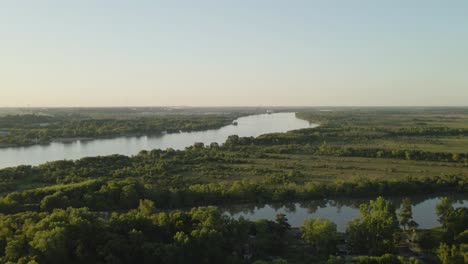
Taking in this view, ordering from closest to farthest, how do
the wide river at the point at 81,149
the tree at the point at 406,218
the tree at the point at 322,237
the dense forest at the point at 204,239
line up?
1. the dense forest at the point at 204,239
2. the tree at the point at 322,237
3. the tree at the point at 406,218
4. the wide river at the point at 81,149

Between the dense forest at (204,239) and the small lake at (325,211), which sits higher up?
the dense forest at (204,239)

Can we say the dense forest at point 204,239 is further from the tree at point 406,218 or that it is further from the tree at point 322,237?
the tree at point 406,218

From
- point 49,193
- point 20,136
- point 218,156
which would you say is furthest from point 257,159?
point 20,136

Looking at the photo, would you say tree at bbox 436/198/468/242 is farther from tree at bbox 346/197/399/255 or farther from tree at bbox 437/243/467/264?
tree at bbox 346/197/399/255

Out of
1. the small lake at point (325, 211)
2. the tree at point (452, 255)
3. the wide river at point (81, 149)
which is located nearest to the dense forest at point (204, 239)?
the tree at point (452, 255)

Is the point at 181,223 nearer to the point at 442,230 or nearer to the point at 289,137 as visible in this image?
the point at 442,230

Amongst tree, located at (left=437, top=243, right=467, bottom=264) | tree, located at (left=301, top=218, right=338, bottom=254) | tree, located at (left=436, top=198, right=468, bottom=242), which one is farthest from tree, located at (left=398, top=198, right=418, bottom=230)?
tree, located at (left=301, top=218, right=338, bottom=254)
